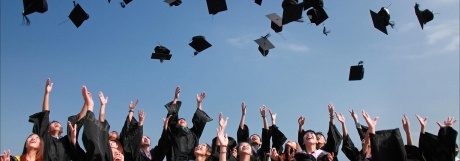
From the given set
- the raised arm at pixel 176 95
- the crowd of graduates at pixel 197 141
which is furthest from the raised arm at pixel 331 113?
the raised arm at pixel 176 95

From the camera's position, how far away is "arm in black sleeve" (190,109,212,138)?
21.6 feet

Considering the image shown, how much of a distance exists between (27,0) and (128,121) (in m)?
1.99

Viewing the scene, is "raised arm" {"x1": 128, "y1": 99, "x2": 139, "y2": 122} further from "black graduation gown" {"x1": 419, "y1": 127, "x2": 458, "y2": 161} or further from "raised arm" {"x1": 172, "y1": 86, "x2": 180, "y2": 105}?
"black graduation gown" {"x1": 419, "y1": 127, "x2": 458, "y2": 161}

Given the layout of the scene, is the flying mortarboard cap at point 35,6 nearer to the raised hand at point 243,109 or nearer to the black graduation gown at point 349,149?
the raised hand at point 243,109

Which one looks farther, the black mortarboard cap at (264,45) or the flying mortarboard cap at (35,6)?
the black mortarboard cap at (264,45)

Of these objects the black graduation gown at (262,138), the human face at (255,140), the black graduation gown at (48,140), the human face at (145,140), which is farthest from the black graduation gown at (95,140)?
the black graduation gown at (262,138)

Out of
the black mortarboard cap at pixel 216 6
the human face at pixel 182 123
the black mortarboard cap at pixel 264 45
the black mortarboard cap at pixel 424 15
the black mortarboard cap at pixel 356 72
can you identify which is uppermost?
the black mortarboard cap at pixel 216 6

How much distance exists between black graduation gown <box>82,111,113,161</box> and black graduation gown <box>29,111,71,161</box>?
81 cm

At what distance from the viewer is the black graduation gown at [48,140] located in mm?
5012

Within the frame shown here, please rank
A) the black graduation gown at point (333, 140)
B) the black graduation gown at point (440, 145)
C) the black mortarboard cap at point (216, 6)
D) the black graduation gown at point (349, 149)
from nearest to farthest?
1. the black graduation gown at point (440, 145)
2. the black graduation gown at point (349, 149)
3. the black graduation gown at point (333, 140)
4. the black mortarboard cap at point (216, 6)

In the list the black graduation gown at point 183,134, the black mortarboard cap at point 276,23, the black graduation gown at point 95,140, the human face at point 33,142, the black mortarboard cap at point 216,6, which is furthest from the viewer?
the black mortarboard cap at point 276,23

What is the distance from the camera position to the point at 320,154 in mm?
4965

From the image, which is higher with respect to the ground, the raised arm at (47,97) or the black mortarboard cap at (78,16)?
the black mortarboard cap at (78,16)

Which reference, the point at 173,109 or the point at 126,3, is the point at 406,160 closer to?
the point at 173,109
